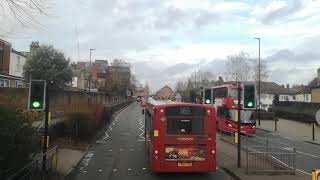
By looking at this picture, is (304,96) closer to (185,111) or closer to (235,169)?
(235,169)

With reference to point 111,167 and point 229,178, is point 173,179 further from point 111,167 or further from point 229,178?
point 111,167

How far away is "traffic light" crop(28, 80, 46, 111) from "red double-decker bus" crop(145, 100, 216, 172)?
3.96m

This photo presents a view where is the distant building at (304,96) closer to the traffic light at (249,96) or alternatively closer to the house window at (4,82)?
the house window at (4,82)

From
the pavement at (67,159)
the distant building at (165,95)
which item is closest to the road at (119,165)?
the pavement at (67,159)

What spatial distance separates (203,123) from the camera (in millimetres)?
17219

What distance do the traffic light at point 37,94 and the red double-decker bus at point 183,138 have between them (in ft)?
13.0

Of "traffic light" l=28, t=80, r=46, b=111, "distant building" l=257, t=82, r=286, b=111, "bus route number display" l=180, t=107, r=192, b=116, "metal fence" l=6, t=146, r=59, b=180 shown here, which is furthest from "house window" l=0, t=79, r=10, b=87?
"distant building" l=257, t=82, r=286, b=111

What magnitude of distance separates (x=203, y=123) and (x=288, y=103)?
57082 millimetres

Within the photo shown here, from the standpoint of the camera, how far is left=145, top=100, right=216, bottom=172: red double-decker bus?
55.0ft

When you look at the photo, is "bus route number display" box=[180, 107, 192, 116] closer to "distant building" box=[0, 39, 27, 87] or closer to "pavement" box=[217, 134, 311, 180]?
"pavement" box=[217, 134, 311, 180]

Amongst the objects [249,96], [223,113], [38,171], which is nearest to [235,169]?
[249,96]

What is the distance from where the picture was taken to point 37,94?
1541 centimetres

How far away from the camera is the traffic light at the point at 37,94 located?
15.3 metres

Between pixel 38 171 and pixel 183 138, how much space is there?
18.5 feet
